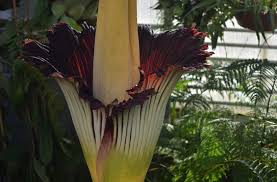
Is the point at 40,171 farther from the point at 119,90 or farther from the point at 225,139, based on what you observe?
the point at 119,90

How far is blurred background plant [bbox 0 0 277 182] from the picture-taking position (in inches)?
50.0

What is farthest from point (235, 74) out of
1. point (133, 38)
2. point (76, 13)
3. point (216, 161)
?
point (133, 38)

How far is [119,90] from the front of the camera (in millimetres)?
742

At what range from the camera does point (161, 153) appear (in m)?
1.59

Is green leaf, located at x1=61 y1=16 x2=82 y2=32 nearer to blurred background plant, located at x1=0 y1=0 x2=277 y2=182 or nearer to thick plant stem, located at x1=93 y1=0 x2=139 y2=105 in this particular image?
blurred background plant, located at x1=0 y1=0 x2=277 y2=182

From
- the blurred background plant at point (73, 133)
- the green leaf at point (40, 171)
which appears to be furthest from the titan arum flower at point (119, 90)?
the green leaf at point (40, 171)

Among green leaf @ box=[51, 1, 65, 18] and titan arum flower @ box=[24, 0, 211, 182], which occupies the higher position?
green leaf @ box=[51, 1, 65, 18]

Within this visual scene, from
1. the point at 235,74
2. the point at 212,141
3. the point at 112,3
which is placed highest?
the point at 112,3

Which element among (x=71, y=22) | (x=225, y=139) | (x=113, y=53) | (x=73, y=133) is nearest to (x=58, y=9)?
(x=71, y=22)

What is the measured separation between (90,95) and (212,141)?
665 millimetres

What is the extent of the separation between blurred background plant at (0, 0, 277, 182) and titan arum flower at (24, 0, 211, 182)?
421 mm

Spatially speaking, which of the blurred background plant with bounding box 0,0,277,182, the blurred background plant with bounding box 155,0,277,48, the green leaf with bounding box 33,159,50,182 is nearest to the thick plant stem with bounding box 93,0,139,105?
the blurred background plant with bounding box 0,0,277,182

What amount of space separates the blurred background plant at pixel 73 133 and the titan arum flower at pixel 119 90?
0.42 meters

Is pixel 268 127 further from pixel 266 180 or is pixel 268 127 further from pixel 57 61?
pixel 57 61
